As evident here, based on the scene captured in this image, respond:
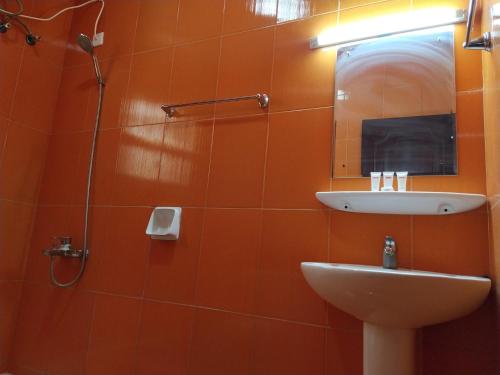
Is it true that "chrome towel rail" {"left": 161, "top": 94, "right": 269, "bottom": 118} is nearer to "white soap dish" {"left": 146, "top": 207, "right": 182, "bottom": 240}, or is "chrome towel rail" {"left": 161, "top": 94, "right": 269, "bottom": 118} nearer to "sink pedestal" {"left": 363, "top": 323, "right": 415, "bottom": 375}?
"white soap dish" {"left": 146, "top": 207, "right": 182, "bottom": 240}

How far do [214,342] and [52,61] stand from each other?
1950 mm

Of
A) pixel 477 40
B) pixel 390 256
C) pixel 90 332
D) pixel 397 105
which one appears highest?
pixel 477 40

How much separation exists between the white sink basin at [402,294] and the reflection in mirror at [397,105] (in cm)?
48

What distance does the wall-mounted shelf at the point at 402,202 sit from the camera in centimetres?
120

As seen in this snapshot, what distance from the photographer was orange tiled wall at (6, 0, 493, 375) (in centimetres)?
134

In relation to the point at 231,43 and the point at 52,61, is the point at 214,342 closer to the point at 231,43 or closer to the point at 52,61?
the point at 231,43

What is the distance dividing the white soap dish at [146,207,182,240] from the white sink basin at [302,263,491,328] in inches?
31.9

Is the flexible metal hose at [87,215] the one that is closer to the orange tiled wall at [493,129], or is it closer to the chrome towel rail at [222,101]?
the chrome towel rail at [222,101]

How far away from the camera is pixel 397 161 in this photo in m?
1.41

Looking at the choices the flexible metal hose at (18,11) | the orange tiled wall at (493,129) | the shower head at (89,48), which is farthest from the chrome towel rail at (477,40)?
the flexible metal hose at (18,11)

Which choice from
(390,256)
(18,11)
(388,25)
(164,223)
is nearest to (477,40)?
(388,25)

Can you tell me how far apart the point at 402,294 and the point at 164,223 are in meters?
1.14

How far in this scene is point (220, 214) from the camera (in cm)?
165

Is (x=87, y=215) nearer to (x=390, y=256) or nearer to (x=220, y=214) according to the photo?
(x=220, y=214)
